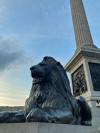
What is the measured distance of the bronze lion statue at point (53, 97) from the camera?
2.19 meters

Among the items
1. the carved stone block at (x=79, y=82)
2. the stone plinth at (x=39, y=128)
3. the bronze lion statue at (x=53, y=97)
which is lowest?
the stone plinth at (x=39, y=128)

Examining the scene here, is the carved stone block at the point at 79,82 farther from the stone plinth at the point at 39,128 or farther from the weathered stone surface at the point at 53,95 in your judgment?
the stone plinth at the point at 39,128

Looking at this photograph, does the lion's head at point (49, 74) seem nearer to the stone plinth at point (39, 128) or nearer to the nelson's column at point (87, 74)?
the stone plinth at point (39, 128)

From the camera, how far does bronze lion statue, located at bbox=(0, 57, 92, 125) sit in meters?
2.19

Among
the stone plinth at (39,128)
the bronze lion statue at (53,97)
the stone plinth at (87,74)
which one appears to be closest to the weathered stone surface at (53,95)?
the bronze lion statue at (53,97)

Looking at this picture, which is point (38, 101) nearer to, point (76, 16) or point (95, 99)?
point (95, 99)

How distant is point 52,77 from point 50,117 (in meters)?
0.90

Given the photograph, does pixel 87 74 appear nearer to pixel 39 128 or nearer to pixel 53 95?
pixel 53 95

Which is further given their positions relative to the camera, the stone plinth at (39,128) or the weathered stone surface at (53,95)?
the weathered stone surface at (53,95)

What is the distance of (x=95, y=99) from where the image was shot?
7867 millimetres

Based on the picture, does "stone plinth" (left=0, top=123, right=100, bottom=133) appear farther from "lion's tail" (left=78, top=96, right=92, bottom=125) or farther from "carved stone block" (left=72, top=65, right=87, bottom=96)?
"carved stone block" (left=72, top=65, right=87, bottom=96)

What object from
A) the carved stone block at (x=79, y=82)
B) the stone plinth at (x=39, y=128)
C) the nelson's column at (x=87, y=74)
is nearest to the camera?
the stone plinth at (x=39, y=128)

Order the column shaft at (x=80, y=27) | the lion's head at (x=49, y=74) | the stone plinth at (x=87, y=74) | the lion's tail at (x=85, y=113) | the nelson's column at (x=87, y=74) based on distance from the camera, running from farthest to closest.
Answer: the column shaft at (x=80, y=27) → the stone plinth at (x=87, y=74) → the nelson's column at (x=87, y=74) → the lion's tail at (x=85, y=113) → the lion's head at (x=49, y=74)

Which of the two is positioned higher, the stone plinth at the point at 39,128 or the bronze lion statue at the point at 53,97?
the bronze lion statue at the point at 53,97
